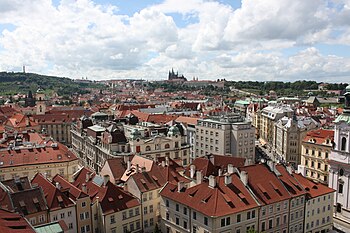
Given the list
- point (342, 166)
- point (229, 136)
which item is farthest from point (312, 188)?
point (229, 136)

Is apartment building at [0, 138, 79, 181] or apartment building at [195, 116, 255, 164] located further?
apartment building at [195, 116, 255, 164]

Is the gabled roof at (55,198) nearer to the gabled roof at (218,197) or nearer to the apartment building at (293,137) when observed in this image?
the gabled roof at (218,197)

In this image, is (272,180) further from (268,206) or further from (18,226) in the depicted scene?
(18,226)

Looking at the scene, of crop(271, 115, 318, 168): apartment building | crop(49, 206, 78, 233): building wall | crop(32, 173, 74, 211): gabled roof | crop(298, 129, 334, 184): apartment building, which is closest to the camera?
crop(49, 206, 78, 233): building wall

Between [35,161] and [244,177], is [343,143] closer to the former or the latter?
[244,177]

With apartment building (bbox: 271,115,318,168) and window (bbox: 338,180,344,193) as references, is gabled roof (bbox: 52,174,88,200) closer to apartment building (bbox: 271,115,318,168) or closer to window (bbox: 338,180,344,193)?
window (bbox: 338,180,344,193)

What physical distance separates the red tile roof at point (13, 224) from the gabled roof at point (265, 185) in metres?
29.9

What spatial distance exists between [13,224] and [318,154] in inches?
2743

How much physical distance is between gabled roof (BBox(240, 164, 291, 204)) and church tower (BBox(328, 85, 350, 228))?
64.8 feet

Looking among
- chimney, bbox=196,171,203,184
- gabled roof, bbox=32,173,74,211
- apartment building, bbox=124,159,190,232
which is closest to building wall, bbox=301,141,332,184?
apartment building, bbox=124,159,190,232

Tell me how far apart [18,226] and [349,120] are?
187 feet

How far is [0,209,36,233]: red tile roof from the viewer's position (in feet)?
97.8

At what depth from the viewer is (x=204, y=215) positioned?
4350 centimetres

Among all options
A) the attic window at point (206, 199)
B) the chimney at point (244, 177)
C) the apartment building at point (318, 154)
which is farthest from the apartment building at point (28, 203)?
the apartment building at point (318, 154)
